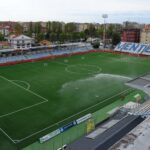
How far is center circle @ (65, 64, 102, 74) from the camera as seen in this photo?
114ft

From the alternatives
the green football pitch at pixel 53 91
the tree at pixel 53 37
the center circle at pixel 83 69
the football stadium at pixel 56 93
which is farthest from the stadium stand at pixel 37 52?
the tree at pixel 53 37

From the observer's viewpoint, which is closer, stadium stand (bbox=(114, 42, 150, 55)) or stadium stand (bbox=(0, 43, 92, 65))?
stadium stand (bbox=(0, 43, 92, 65))

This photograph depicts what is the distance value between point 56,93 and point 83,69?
11994 mm

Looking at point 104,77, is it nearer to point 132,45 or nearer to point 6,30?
point 132,45

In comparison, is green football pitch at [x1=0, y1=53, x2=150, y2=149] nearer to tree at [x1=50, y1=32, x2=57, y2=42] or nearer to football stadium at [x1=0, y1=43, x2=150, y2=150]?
football stadium at [x1=0, y1=43, x2=150, y2=150]

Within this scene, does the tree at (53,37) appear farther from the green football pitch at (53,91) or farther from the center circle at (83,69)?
the center circle at (83,69)

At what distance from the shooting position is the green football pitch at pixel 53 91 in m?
18.1

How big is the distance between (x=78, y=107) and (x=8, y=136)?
23.5ft

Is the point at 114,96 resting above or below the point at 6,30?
below

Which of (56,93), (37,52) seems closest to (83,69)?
(56,93)

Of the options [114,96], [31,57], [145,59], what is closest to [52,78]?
[114,96]

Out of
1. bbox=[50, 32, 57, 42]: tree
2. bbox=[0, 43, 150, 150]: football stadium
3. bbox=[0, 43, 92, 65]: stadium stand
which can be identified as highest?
bbox=[50, 32, 57, 42]: tree

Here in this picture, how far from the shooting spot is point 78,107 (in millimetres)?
21375

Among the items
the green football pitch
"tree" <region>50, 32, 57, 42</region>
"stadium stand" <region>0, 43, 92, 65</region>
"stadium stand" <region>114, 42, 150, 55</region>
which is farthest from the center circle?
"tree" <region>50, 32, 57, 42</region>
